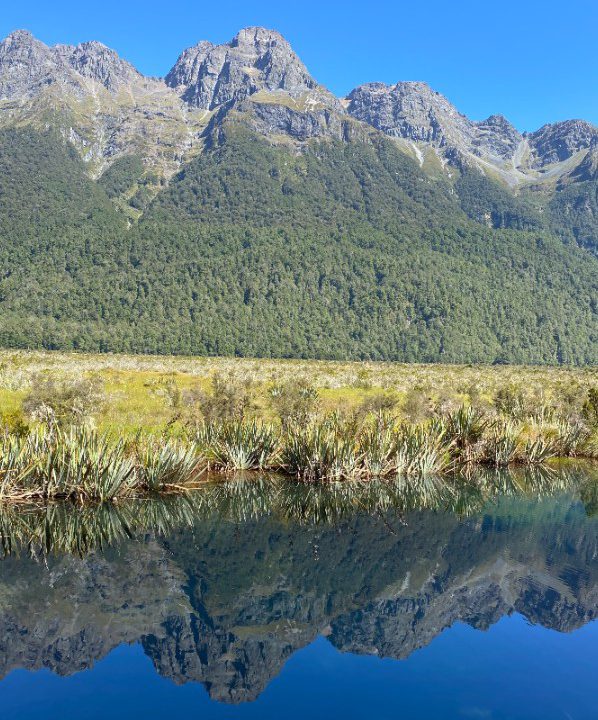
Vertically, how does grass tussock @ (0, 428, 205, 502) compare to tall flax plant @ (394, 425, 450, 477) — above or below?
below

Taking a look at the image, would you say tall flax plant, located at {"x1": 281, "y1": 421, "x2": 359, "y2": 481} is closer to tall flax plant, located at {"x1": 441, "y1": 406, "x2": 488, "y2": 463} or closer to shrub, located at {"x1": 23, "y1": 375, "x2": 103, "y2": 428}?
tall flax plant, located at {"x1": 441, "y1": 406, "x2": 488, "y2": 463}

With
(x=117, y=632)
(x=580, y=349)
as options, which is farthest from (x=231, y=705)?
(x=580, y=349)

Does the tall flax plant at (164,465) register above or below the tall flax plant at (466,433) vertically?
below

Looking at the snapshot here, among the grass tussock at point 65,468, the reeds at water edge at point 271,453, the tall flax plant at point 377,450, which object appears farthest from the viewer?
the tall flax plant at point 377,450

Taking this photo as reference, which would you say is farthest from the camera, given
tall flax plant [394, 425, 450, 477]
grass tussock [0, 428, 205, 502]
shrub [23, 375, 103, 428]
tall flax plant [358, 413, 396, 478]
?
shrub [23, 375, 103, 428]

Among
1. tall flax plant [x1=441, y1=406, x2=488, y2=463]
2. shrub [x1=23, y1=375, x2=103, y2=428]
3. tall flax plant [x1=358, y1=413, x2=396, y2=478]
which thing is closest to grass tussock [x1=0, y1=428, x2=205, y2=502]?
shrub [x1=23, y1=375, x2=103, y2=428]

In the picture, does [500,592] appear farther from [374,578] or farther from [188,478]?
[188,478]

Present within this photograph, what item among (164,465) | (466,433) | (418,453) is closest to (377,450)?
(418,453)

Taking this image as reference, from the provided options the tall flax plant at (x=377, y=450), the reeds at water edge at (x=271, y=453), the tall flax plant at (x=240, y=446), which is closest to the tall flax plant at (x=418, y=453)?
the reeds at water edge at (x=271, y=453)

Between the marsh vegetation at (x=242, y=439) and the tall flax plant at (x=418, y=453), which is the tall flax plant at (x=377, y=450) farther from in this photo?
the tall flax plant at (x=418, y=453)

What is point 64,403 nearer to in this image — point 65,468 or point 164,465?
point 164,465

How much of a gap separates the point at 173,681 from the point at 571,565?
365 inches

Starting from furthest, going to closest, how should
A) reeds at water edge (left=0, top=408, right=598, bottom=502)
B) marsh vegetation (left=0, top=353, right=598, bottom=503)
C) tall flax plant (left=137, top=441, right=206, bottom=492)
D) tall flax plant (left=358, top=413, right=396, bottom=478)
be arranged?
tall flax plant (left=358, top=413, right=396, bottom=478)
tall flax plant (left=137, top=441, right=206, bottom=492)
marsh vegetation (left=0, top=353, right=598, bottom=503)
reeds at water edge (left=0, top=408, right=598, bottom=502)

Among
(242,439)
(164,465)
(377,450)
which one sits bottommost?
(164,465)
